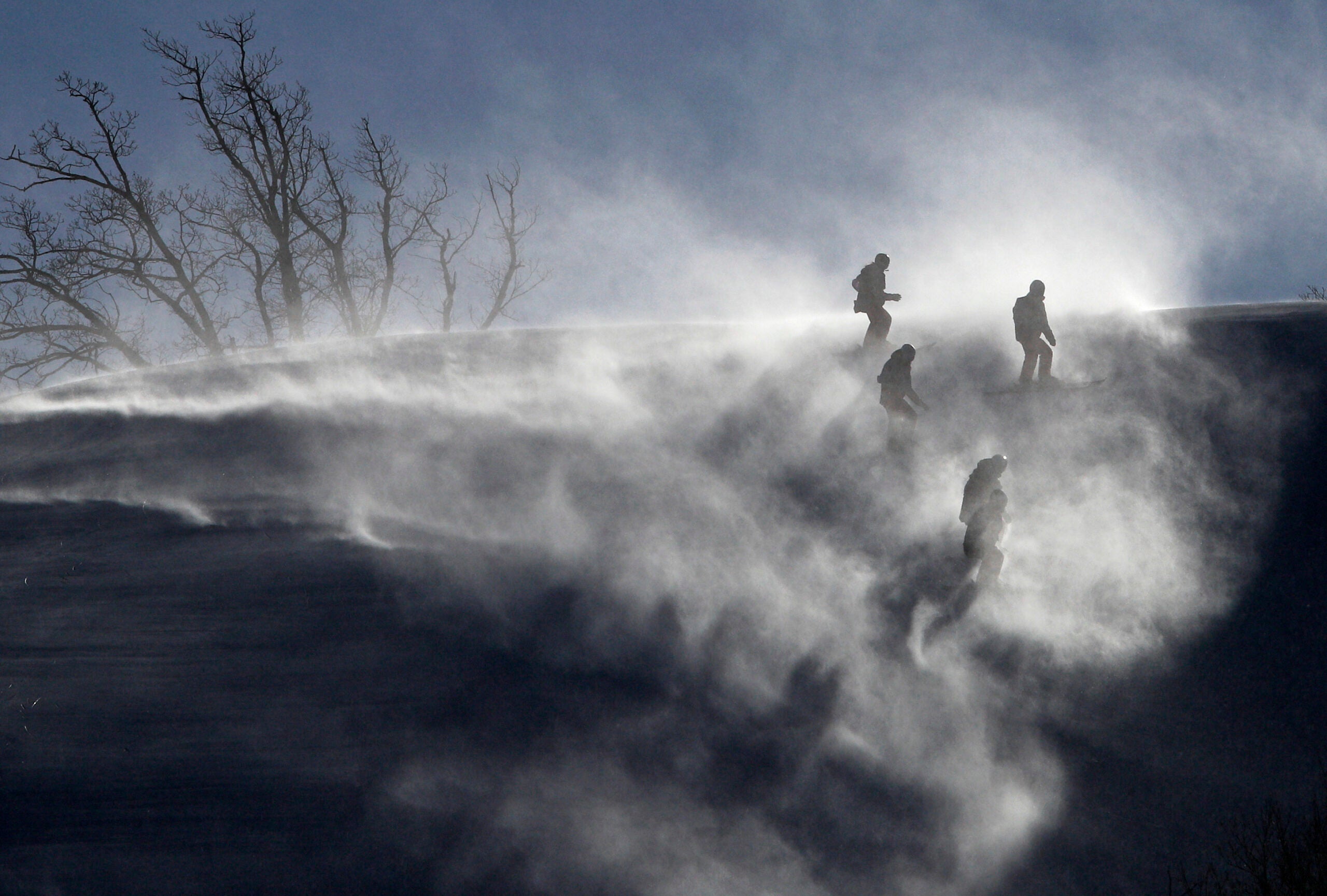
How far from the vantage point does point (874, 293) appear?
722 inches

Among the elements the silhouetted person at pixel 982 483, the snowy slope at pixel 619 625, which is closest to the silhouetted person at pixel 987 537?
the silhouetted person at pixel 982 483

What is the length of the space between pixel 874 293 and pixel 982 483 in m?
6.28

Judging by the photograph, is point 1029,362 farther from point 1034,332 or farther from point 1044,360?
point 1034,332

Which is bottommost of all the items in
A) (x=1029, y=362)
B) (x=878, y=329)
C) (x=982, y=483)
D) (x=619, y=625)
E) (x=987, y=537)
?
(x=619, y=625)

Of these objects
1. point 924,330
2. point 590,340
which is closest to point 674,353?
point 590,340

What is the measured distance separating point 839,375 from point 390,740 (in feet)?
33.2

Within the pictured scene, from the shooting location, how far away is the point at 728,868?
987 cm

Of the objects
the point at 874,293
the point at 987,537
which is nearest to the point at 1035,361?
the point at 874,293

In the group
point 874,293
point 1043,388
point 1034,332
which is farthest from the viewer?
point 874,293

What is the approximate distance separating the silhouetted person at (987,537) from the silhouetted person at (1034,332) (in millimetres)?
4342

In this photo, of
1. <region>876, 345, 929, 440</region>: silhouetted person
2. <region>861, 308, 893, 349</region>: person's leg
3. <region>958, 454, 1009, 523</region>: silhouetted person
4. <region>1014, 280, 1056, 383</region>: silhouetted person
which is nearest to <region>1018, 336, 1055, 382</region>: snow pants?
<region>1014, 280, 1056, 383</region>: silhouetted person

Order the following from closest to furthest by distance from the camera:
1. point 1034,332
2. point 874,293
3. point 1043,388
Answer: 1. point 1034,332
2. point 1043,388
3. point 874,293

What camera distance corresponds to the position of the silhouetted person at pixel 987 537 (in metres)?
12.7

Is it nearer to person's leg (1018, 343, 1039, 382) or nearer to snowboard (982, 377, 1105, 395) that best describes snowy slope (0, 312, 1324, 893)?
snowboard (982, 377, 1105, 395)
